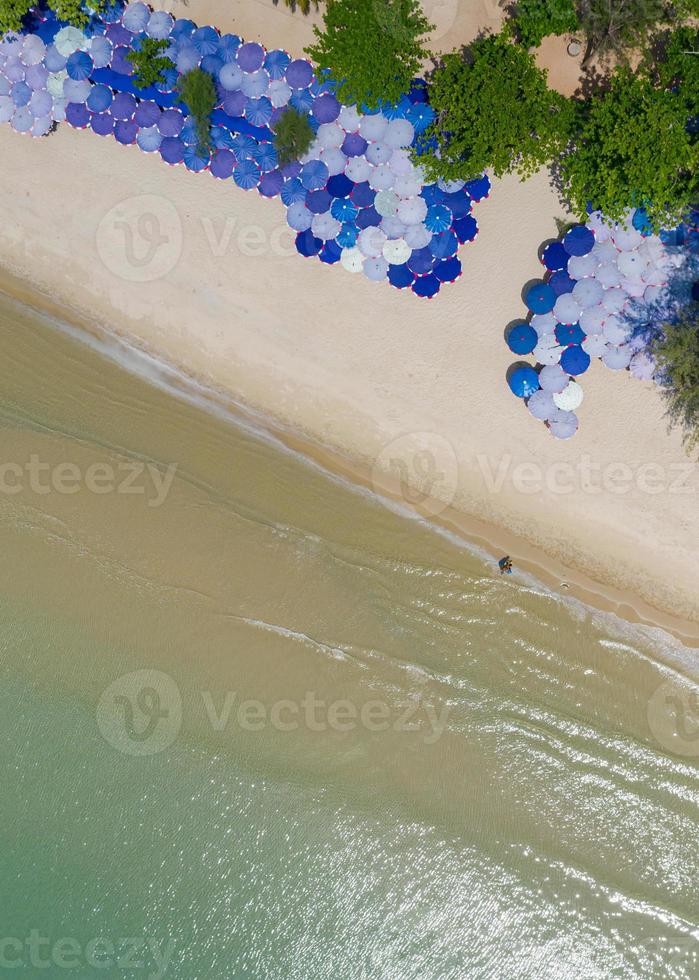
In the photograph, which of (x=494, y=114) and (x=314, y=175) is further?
(x=314, y=175)

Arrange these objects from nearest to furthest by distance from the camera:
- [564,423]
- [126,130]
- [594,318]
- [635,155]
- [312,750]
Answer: [635,155] → [594,318] → [564,423] → [126,130] → [312,750]

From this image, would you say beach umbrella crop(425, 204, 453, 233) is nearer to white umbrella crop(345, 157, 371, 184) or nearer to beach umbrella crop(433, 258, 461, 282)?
beach umbrella crop(433, 258, 461, 282)

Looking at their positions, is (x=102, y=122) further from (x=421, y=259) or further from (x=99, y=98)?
(x=421, y=259)

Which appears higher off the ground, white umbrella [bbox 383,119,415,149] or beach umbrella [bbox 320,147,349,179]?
white umbrella [bbox 383,119,415,149]

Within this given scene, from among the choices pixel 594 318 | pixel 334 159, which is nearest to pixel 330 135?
pixel 334 159

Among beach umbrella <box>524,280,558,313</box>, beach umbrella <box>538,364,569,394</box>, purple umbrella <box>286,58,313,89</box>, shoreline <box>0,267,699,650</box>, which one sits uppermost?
purple umbrella <box>286,58,313,89</box>

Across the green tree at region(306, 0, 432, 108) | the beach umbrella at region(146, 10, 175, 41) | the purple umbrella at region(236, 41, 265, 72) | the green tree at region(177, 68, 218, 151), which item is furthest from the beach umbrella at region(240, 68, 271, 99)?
the beach umbrella at region(146, 10, 175, 41)
